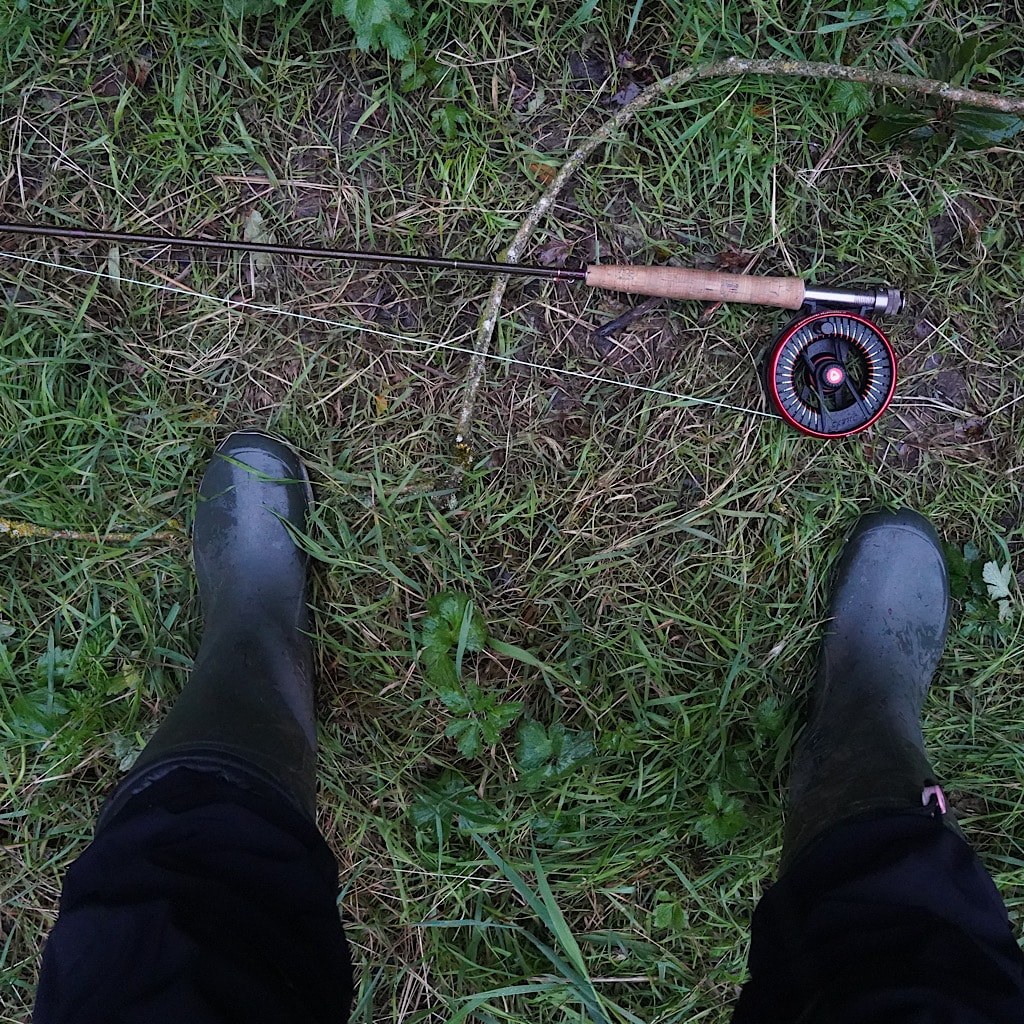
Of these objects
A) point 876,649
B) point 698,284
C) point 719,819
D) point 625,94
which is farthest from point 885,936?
point 625,94

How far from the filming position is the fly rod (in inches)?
71.2

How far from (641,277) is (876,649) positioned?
1037mm

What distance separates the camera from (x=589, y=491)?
1.99 m

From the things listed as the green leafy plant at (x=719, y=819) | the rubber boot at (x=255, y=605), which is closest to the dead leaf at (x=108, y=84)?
the rubber boot at (x=255, y=605)

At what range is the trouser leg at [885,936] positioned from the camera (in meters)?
1.23

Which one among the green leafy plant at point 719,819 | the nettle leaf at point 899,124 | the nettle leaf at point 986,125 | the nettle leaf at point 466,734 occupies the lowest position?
the green leafy plant at point 719,819

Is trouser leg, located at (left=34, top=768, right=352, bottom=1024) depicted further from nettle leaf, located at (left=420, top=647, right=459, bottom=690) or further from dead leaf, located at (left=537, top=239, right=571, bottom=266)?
dead leaf, located at (left=537, top=239, right=571, bottom=266)

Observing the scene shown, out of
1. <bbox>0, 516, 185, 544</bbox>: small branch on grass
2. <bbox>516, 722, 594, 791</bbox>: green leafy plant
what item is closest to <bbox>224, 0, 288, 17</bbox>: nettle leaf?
<bbox>0, 516, 185, 544</bbox>: small branch on grass

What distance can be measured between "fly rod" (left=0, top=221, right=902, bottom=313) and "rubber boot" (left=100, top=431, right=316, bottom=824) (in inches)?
18.0

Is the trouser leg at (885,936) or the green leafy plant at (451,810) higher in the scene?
the trouser leg at (885,936)

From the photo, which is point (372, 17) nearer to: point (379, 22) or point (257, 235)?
point (379, 22)

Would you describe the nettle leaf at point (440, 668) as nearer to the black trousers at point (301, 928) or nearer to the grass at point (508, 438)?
the grass at point (508, 438)

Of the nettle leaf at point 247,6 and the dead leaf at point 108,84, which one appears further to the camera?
the dead leaf at point 108,84

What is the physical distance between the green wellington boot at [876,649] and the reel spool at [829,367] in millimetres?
262
